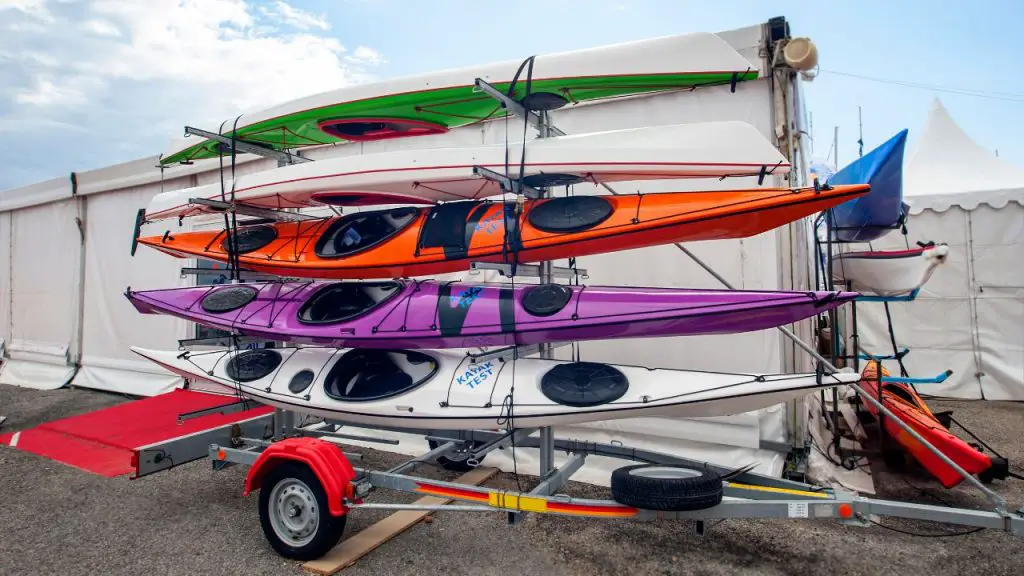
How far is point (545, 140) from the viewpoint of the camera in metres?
3.85

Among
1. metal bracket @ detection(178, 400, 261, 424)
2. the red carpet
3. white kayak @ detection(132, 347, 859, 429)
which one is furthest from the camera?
the red carpet

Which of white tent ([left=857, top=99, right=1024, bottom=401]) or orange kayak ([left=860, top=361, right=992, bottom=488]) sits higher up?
white tent ([left=857, top=99, right=1024, bottom=401])

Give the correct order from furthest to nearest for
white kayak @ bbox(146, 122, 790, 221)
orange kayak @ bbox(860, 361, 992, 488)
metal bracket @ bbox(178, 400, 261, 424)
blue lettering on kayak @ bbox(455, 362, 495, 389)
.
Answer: metal bracket @ bbox(178, 400, 261, 424), orange kayak @ bbox(860, 361, 992, 488), blue lettering on kayak @ bbox(455, 362, 495, 389), white kayak @ bbox(146, 122, 790, 221)

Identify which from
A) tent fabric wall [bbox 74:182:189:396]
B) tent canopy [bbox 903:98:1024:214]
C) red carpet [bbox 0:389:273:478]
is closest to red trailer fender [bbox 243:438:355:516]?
red carpet [bbox 0:389:273:478]

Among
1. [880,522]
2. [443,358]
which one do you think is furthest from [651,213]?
[880,522]

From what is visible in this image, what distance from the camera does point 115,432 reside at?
18.9 feet

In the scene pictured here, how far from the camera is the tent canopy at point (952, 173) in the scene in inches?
341

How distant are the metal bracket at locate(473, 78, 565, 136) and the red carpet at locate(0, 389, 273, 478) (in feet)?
11.0

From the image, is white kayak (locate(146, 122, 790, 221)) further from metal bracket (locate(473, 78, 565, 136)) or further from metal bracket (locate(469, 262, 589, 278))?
metal bracket (locate(469, 262, 589, 278))

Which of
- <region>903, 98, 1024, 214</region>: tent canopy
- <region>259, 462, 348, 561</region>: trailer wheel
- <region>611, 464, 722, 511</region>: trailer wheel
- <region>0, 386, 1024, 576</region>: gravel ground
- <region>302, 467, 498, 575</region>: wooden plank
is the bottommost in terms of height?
<region>0, 386, 1024, 576</region>: gravel ground

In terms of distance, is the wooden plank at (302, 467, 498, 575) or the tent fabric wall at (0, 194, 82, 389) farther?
the tent fabric wall at (0, 194, 82, 389)

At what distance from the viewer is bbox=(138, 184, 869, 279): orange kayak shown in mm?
3285

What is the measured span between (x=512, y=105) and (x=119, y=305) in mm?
7835

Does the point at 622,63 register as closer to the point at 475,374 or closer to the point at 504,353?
the point at 504,353
